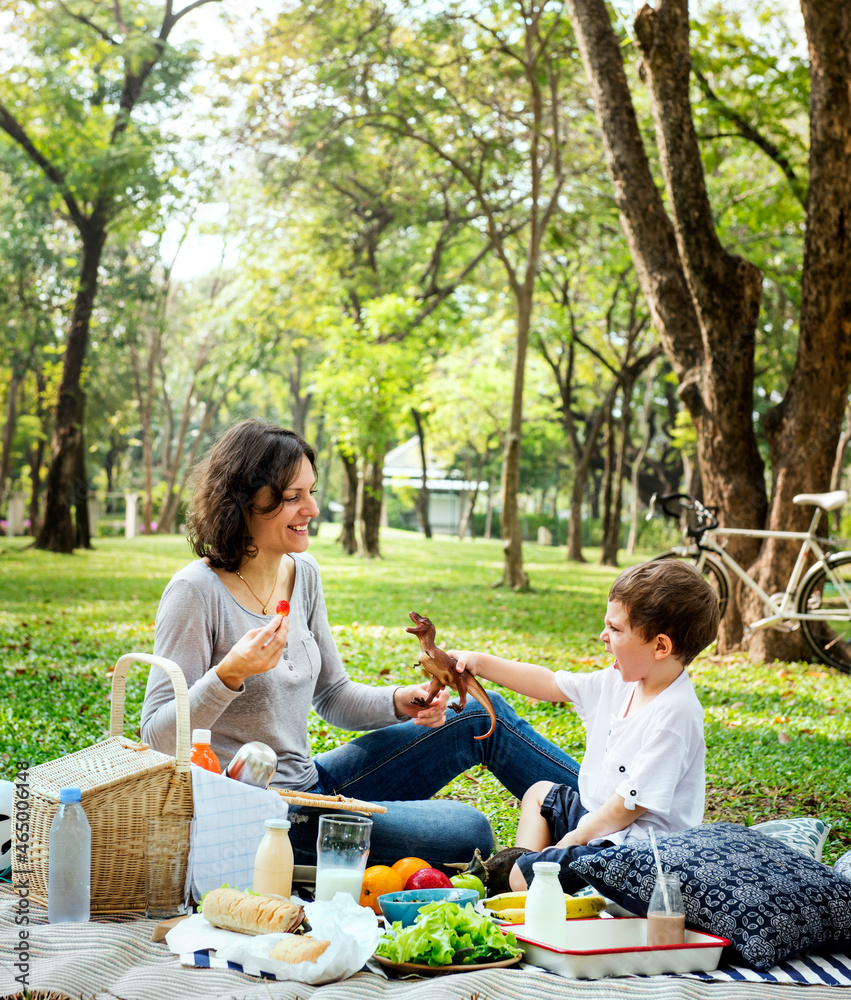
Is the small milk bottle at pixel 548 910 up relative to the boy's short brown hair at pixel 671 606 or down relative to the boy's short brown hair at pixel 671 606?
down

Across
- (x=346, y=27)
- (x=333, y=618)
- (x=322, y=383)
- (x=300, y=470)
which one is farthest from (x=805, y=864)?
(x=322, y=383)

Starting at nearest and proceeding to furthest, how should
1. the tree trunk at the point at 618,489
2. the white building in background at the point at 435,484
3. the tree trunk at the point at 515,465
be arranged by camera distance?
the tree trunk at the point at 515,465, the tree trunk at the point at 618,489, the white building in background at the point at 435,484

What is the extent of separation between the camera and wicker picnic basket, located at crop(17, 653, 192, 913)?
8.77 ft

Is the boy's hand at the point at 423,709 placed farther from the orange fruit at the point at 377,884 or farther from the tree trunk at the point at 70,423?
the tree trunk at the point at 70,423

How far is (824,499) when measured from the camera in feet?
25.5

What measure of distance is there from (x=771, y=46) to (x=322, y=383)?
10555mm

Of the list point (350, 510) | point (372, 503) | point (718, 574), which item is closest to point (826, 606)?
point (718, 574)

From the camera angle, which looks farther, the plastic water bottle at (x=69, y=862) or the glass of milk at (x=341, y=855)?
the glass of milk at (x=341, y=855)

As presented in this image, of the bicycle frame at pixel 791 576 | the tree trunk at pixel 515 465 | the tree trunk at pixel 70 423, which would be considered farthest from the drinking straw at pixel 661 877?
the tree trunk at pixel 70 423

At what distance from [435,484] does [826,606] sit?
46.3 meters

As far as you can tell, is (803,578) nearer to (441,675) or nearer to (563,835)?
(563,835)

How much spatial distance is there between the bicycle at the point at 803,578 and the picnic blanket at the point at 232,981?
5.63 m

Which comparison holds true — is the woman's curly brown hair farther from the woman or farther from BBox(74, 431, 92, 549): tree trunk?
BBox(74, 431, 92, 549): tree trunk

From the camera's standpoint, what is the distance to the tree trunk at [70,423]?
18625mm
